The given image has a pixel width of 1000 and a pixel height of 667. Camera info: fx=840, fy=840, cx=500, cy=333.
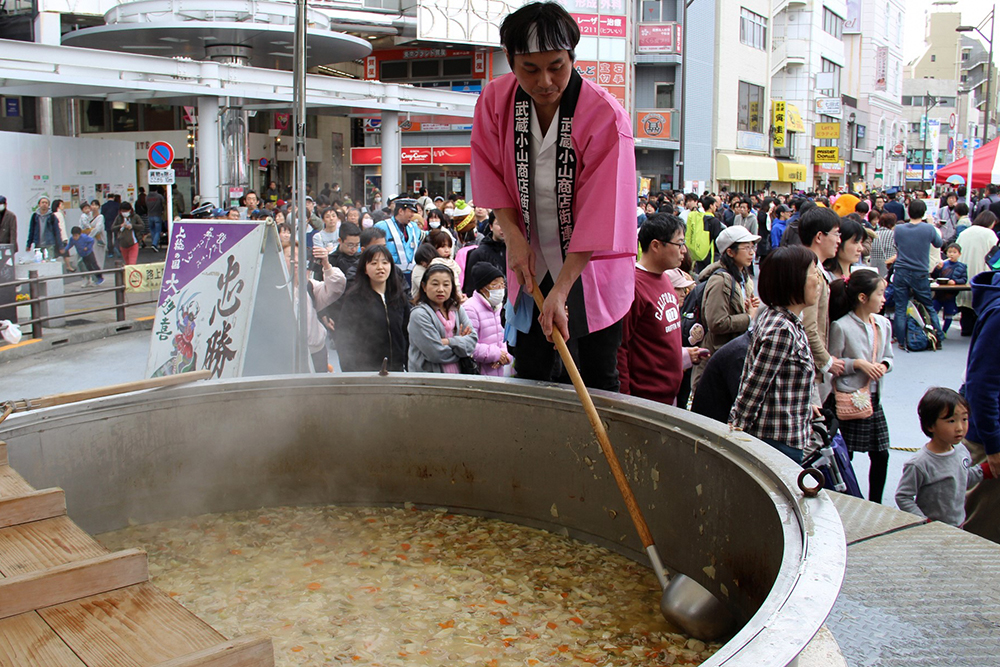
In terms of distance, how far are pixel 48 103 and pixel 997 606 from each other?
2893 centimetres

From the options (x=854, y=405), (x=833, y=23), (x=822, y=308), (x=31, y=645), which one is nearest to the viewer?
(x=31, y=645)

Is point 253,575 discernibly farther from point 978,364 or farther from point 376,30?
point 376,30

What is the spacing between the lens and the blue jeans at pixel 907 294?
10430mm

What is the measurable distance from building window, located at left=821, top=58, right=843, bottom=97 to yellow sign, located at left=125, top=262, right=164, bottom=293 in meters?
48.7

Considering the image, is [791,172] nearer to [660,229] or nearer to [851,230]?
[851,230]

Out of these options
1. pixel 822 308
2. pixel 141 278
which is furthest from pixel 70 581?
pixel 141 278

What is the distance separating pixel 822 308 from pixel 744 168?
39.9 meters

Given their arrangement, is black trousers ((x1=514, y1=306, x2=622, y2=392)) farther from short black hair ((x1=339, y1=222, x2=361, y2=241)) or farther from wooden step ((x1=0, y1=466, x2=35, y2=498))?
short black hair ((x1=339, y1=222, x2=361, y2=241))

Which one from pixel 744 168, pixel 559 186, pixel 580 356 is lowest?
pixel 580 356

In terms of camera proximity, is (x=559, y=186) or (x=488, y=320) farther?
(x=488, y=320)

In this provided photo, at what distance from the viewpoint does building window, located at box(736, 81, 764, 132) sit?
44.0m

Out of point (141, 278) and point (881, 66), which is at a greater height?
point (881, 66)

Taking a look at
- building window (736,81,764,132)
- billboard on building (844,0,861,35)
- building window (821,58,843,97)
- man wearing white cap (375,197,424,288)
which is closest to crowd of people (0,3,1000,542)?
man wearing white cap (375,197,424,288)

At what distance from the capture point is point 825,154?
51.1m
